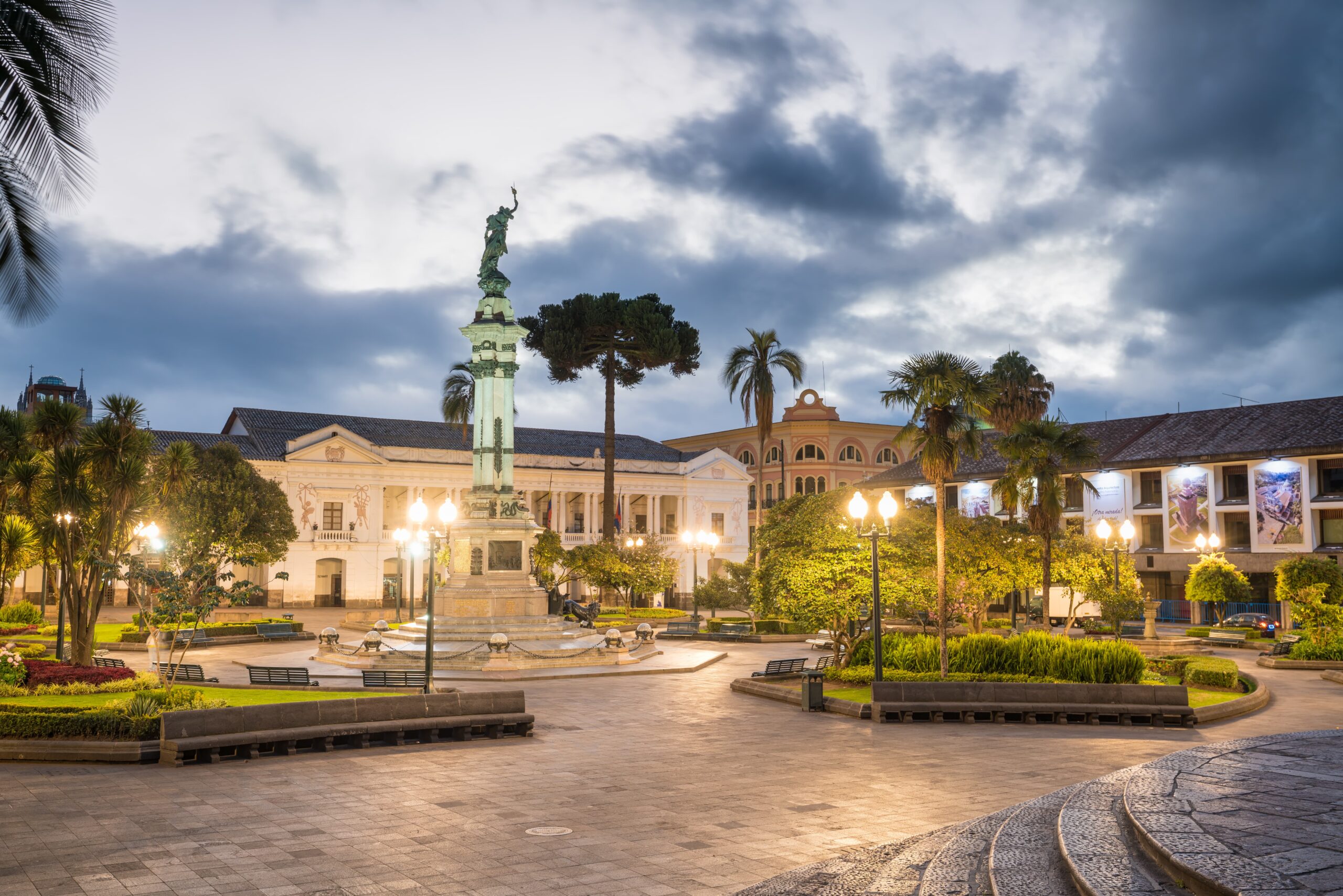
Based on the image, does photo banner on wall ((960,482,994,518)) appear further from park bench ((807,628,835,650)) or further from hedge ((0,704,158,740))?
hedge ((0,704,158,740))

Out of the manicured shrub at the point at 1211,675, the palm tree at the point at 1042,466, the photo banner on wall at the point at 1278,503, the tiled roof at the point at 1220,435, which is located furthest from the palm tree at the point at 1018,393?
the manicured shrub at the point at 1211,675

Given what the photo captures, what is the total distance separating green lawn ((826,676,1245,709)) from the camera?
19.8 m

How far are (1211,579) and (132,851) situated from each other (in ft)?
140

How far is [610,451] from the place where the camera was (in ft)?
156

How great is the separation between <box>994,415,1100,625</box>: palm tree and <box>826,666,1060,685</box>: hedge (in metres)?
12.6

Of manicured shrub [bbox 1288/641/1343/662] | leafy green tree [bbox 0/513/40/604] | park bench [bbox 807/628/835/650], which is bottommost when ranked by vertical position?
park bench [bbox 807/628/835/650]

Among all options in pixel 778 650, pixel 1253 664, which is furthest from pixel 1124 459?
pixel 778 650

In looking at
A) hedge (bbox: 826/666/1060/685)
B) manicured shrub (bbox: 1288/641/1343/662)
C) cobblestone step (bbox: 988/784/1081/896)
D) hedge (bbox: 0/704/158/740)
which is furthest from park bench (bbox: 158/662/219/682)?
manicured shrub (bbox: 1288/641/1343/662)

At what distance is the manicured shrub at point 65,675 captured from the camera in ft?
54.1

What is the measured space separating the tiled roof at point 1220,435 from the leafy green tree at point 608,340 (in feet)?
46.8

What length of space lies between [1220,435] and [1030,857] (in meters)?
51.4

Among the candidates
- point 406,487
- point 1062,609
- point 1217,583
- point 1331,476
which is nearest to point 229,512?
point 406,487

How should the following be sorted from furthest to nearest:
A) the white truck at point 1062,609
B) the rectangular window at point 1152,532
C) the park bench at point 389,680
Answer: the rectangular window at point 1152,532 < the white truck at point 1062,609 < the park bench at point 389,680

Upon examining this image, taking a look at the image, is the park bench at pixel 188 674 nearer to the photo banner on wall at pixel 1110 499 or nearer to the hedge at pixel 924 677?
the hedge at pixel 924 677
